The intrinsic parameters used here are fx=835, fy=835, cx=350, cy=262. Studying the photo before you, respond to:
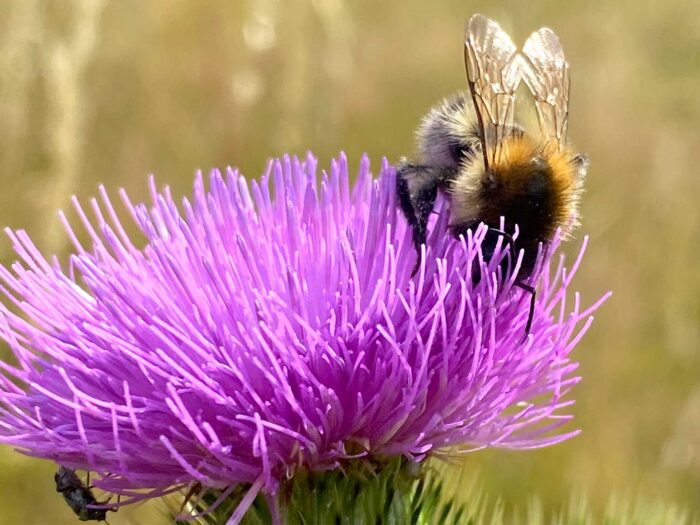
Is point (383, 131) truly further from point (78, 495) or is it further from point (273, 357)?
point (273, 357)

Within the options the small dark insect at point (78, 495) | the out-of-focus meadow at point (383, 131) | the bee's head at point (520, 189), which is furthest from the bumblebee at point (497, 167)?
the out-of-focus meadow at point (383, 131)

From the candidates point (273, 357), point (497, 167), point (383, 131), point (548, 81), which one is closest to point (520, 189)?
point (497, 167)

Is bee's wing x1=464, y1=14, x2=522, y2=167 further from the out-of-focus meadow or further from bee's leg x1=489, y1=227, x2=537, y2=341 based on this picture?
the out-of-focus meadow

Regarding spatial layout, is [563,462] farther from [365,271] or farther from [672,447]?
[365,271]

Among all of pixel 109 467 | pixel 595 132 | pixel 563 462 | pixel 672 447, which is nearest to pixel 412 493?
pixel 109 467

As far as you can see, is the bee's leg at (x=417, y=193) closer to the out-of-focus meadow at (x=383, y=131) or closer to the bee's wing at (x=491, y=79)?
the bee's wing at (x=491, y=79)

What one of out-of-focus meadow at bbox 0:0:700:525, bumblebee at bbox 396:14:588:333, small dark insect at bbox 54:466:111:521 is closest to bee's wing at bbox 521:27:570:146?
bumblebee at bbox 396:14:588:333
